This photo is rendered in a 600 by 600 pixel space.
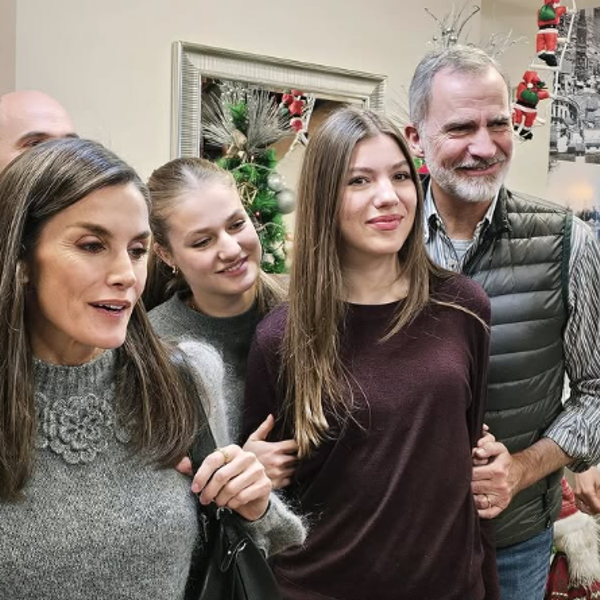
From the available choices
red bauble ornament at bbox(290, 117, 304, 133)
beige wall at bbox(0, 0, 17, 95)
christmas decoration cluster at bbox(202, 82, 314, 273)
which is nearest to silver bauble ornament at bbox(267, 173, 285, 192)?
christmas decoration cluster at bbox(202, 82, 314, 273)

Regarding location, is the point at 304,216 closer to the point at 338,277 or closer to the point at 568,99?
the point at 338,277

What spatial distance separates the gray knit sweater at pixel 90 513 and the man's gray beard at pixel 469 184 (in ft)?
2.89

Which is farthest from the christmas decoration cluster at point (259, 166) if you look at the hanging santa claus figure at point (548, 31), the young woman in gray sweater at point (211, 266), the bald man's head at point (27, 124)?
the hanging santa claus figure at point (548, 31)

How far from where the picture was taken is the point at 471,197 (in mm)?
1951

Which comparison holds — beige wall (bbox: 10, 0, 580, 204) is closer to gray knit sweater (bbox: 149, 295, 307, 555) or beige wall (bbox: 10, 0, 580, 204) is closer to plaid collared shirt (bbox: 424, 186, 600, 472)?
gray knit sweater (bbox: 149, 295, 307, 555)

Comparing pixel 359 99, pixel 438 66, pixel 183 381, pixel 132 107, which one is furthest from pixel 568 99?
pixel 183 381

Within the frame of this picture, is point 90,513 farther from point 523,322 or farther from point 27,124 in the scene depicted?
point 27,124

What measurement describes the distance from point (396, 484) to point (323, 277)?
0.42m

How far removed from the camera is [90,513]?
133cm

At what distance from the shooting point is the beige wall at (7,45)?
3148 millimetres

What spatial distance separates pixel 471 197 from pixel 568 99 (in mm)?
3632

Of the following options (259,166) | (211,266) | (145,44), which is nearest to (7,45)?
(145,44)

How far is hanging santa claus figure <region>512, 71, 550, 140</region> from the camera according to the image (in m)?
3.67

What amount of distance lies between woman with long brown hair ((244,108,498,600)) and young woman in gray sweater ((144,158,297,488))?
0.21 meters
